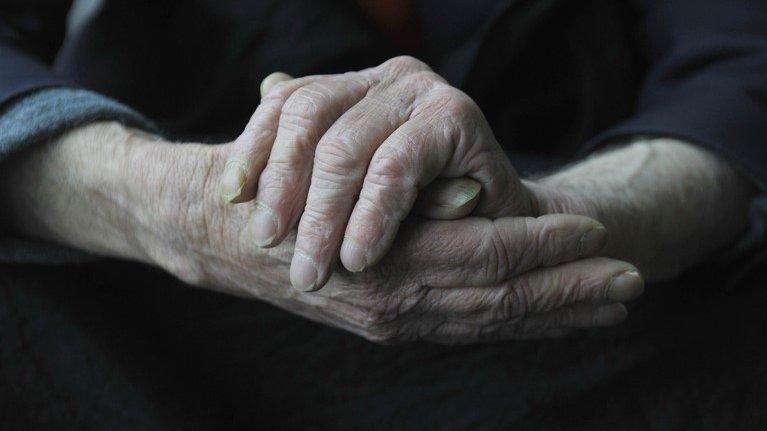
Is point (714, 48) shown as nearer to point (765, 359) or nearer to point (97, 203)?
point (765, 359)

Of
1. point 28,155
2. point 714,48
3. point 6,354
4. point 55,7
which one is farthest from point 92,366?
point 714,48

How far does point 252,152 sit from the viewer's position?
0.59 metres

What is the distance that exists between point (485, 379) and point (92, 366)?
0.45 metres

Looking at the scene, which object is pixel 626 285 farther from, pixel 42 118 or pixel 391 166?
pixel 42 118

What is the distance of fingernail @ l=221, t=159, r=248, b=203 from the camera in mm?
579

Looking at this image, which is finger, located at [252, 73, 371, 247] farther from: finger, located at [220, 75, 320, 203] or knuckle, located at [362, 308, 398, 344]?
knuckle, located at [362, 308, 398, 344]

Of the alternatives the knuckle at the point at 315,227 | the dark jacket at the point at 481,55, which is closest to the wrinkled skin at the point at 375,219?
the knuckle at the point at 315,227

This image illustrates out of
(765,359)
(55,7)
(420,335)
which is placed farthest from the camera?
(55,7)

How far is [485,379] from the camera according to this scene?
2.70 feet

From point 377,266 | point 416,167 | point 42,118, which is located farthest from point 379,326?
Result: point 42,118

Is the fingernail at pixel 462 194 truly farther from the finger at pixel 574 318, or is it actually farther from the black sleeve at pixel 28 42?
the black sleeve at pixel 28 42

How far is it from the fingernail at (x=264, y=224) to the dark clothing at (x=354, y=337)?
0.30 meters

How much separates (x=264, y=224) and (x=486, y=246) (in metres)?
0.20

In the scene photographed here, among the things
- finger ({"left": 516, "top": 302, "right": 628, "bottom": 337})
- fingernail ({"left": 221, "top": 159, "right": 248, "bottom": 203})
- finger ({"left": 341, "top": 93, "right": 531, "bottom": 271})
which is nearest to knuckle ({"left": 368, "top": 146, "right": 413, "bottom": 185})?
finger ({"left": 341, "top": 93, "right": 531, "bottom": 271})
